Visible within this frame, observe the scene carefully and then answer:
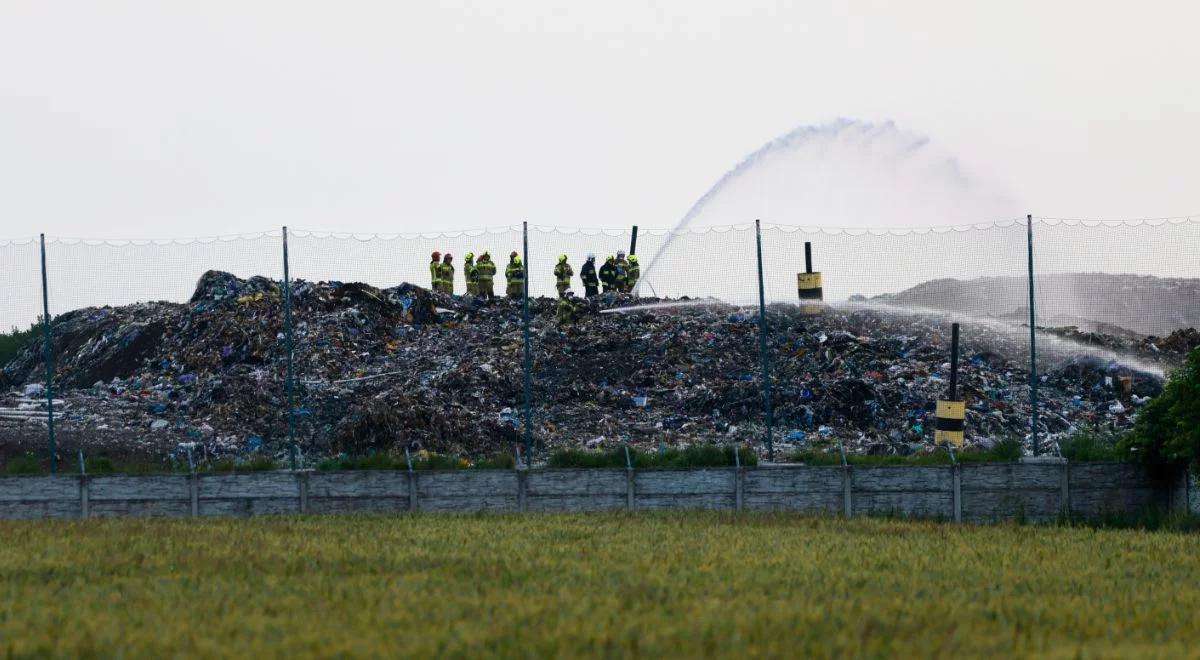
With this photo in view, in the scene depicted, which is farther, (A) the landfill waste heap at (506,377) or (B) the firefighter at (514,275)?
(B) the firefighter at (514,275)

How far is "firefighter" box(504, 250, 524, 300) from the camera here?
30747 mm

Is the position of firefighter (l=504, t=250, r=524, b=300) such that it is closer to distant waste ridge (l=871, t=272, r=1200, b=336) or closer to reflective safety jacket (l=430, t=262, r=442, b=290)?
reflective safety jacket (l=430, t=262, r=442, b=290)

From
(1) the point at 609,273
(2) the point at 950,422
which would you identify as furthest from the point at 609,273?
(2) the point at 950,422

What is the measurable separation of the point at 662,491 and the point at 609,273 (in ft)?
40.5

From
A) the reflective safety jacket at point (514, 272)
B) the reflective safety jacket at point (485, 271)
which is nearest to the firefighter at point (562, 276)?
the reflective safety jacket at point (514, 272)

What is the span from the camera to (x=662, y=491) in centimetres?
2005

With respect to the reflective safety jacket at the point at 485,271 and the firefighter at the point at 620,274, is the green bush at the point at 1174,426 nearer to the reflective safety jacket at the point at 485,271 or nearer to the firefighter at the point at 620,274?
the firefighter at the point at 620,274

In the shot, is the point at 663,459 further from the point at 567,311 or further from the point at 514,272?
the point at 514,272

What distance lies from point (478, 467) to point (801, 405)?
7.03 meters

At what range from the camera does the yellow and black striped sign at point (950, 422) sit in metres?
22.9

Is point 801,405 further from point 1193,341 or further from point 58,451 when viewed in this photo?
point 58,451

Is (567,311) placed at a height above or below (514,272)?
below

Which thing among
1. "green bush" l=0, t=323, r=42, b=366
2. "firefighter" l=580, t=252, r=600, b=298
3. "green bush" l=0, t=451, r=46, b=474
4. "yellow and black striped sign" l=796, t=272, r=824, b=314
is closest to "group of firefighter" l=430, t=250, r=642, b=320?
"firefighter" l=580, t=252, r=600, b=298

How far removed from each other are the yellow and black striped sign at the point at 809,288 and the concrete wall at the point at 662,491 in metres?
4.90
